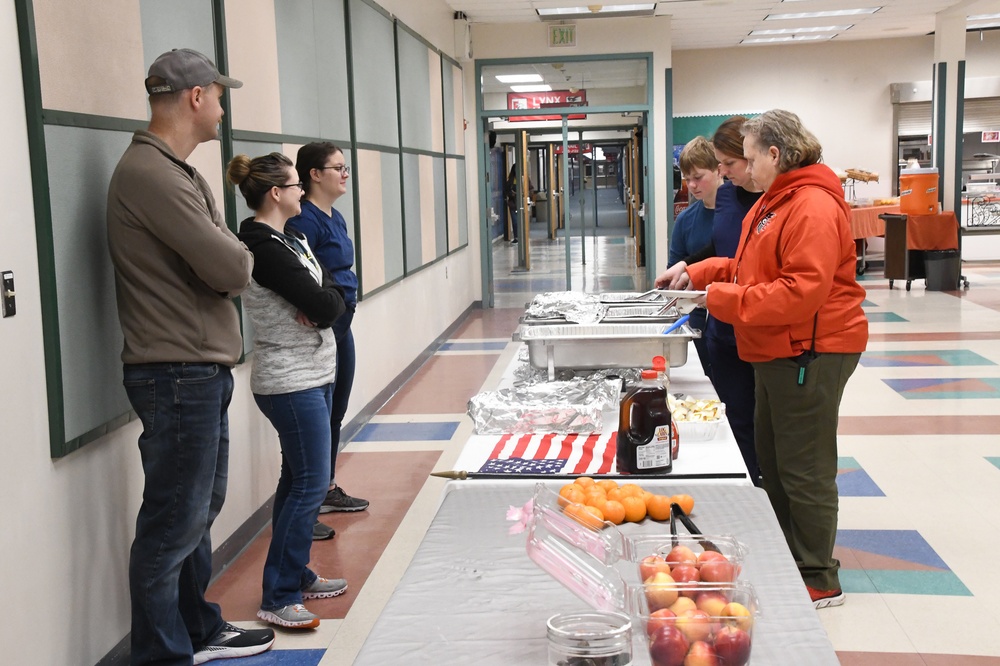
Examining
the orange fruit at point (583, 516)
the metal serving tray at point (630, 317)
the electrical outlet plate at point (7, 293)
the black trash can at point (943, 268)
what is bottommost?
the black trash can at point (943, 268)

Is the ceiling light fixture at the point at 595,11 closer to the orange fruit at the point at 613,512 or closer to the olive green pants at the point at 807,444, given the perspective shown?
the olive green pants at the point at 807,444

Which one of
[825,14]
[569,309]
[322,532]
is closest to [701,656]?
[569,309]

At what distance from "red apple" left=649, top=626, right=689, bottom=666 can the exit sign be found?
10606mm

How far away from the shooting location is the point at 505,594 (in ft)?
5.56

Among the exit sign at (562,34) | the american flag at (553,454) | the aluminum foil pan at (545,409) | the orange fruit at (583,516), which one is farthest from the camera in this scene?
the exit sign at (562,34)

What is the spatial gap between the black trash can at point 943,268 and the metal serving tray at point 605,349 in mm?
9299

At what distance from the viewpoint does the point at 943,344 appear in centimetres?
809

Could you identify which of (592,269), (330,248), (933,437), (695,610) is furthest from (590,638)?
(592,269)

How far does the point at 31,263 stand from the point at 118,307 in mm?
232

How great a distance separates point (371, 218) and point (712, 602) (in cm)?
511

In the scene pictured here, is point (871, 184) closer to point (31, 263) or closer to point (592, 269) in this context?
point (592, 269)

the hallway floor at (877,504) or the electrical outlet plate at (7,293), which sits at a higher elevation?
the electrical outlet plate at (7,293)

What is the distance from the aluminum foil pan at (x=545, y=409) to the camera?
2.71m

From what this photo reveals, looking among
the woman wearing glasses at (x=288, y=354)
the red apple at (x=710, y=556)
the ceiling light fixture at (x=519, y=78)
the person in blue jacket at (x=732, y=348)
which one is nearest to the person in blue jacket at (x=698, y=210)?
the person in blue jacket at (x=732, y=348)
